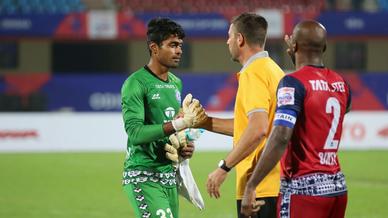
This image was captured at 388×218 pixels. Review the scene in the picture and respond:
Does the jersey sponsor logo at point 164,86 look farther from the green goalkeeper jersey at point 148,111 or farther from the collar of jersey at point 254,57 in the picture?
the collar of jersey at point 254,57

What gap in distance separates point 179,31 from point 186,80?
19537mm

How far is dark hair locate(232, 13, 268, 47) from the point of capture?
229 inches

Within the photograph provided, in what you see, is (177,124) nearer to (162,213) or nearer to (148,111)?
(148,111)

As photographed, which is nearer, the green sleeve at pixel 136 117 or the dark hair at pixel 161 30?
the green sleeve at pixel 136 117

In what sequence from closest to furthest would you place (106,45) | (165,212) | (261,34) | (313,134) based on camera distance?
(313,134), (261,34), (165,212), (106,45)

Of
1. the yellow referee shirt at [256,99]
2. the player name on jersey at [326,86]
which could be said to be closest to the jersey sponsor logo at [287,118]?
the player name on jersey at [326,86]

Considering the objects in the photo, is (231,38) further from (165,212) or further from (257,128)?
(165,212)

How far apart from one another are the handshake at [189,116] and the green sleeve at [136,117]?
13 cm

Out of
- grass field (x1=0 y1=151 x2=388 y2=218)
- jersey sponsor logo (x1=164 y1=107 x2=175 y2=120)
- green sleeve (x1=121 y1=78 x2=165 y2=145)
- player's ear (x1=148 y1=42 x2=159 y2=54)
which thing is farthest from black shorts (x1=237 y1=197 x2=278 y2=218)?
grass field (x1=0 y1=151 x2=388 y2=218)

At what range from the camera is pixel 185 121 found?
6.08m

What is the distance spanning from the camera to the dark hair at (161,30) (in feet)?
21.3

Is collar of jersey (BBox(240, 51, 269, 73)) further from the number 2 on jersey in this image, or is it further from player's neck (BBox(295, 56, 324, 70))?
the number 2 on jersey

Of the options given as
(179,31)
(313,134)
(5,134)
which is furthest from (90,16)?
(313,134)

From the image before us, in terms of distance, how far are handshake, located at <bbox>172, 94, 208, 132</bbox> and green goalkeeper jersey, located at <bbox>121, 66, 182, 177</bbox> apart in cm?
20
